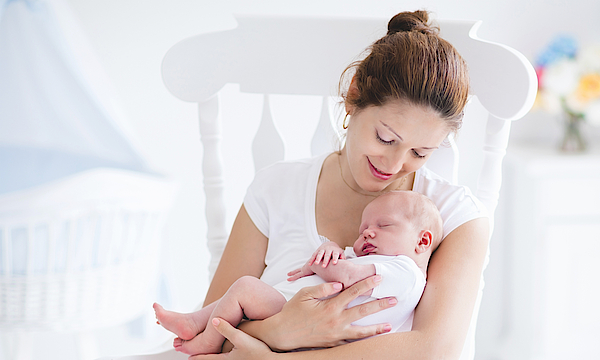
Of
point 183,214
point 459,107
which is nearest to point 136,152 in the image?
point 183,214

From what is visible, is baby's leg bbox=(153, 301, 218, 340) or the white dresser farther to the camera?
the white dresser

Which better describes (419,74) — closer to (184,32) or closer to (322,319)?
(322,319)

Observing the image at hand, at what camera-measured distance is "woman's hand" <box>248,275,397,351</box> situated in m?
1.01

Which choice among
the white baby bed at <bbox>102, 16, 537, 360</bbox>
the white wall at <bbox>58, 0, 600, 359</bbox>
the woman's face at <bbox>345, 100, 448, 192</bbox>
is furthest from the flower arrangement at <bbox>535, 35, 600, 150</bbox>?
the woman's face at <bbox>345, 100, 448, 192</bbox>

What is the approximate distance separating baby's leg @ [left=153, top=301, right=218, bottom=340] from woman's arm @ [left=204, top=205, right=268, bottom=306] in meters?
0.17

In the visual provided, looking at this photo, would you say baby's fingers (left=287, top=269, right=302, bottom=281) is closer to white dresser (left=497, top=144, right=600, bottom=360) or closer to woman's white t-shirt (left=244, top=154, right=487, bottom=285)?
woman's white t-shirt (left=244, top=154, right=487, bottom=285)

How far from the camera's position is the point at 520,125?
237cm

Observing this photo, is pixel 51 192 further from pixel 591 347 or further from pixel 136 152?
pixel 591 347

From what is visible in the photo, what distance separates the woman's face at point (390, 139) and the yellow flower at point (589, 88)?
4.34 ft

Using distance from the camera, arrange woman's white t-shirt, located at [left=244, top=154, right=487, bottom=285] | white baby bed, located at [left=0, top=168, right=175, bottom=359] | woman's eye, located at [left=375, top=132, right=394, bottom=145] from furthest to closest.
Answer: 1. white baby bed, located at [left=0, top=168, right=175, bottom=359]
2. woman's white t-shirt, located at [left=244, top=154, right=487, bottom=285]
3. woman's eye, located at [left=375, top=132, right=394, bottom=145]

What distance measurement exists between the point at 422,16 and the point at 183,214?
1609 millimetres

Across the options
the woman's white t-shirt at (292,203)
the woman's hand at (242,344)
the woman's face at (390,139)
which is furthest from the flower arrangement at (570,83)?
the woman's hand at (242,344)

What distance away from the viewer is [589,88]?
2094 millimetres

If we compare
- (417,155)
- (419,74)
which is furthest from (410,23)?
(417,155)
